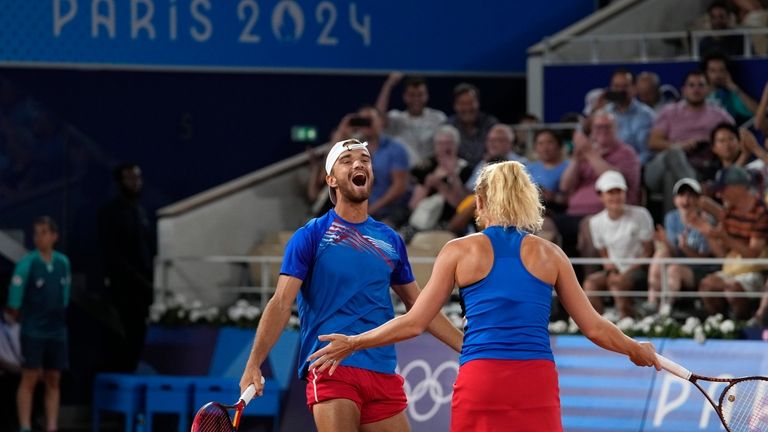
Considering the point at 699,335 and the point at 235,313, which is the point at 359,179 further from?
the point at 235,313

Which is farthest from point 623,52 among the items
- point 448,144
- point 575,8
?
point 448,144

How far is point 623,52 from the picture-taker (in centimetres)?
1847

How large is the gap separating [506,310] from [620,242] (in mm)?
6656

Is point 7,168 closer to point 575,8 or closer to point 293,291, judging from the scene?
point 575,8

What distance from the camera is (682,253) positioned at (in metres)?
13.0

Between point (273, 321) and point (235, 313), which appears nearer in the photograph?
point (273, 321)

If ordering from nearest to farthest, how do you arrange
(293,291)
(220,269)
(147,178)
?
(293,291) → (220,269) → (147,178)

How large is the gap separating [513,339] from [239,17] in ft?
38.2

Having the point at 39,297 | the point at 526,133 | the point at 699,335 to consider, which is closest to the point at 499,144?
the point at 526,133

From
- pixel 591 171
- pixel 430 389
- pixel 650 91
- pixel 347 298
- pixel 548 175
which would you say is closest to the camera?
pixel 347 298

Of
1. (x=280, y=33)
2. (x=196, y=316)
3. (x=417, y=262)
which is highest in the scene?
(x=280, y=33)

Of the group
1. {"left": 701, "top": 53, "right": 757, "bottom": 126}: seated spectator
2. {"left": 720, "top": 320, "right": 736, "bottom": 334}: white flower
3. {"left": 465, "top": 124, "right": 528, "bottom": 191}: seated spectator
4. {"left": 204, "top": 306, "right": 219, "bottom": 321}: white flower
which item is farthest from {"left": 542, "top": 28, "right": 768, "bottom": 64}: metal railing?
{"left": 204, "top": 306, "right": 219, "bottom": 321}: white flower

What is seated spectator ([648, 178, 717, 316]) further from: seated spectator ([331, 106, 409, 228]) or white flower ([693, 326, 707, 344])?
seated spectator ([331, 106, 409, 228])

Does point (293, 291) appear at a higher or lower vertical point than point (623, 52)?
lower
